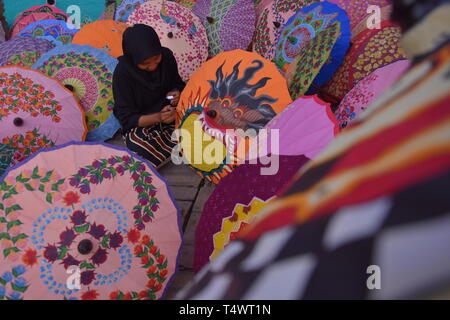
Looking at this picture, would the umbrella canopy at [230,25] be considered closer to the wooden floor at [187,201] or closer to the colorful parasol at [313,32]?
the colorful parasol at [313,32]

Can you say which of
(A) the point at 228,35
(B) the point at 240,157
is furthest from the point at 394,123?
(A) the point at 228,35

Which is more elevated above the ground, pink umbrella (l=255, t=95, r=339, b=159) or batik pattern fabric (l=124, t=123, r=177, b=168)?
pink umbrella (l=255, t=95, r=339, b=159)

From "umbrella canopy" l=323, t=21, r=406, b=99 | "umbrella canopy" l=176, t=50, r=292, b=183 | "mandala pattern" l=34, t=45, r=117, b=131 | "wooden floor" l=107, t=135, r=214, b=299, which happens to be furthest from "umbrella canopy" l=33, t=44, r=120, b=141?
"umbrella canopy" l=323, t=21, r=406, b=99

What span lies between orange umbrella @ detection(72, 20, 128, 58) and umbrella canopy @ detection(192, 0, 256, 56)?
0.84 m

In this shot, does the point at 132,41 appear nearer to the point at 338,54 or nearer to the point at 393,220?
the point at 338,54

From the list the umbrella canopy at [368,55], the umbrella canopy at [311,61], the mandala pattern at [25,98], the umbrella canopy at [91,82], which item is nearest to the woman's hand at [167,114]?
the umbrella canopy at [91,82]

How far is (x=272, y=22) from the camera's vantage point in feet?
9.19

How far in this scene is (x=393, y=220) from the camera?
24 cm

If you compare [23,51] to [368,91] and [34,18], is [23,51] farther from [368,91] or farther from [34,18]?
[368,91]

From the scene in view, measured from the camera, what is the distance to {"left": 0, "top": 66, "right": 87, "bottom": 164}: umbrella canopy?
6.91 ft

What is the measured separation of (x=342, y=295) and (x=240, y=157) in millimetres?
1399

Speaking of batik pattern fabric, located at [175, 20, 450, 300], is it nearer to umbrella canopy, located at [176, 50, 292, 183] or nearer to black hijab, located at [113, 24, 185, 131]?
umbrella canopy, located at [176, 50, 292, 183]

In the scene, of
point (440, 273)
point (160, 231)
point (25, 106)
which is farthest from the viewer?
point (25, 106)

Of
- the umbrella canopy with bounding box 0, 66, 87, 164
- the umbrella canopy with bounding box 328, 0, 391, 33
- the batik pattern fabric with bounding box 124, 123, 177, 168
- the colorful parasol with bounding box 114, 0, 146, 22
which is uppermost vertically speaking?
the umbrella canopy with bounding box 328, 0, 391, 33
